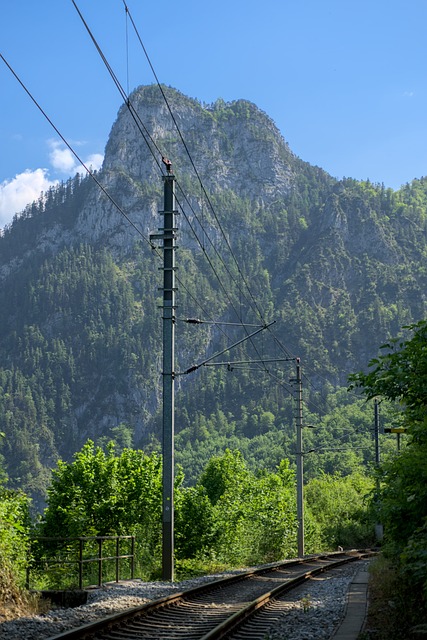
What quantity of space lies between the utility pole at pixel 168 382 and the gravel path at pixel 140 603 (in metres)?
2.02

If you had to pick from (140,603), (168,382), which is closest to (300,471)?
(168,382)

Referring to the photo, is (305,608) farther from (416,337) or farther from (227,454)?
(227,454)

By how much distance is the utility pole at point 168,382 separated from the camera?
21.1 meters

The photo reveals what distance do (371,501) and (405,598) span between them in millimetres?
2838

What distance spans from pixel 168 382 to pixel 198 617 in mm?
9853

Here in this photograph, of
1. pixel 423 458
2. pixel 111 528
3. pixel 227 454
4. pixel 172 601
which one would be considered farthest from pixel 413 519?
pixel 227 454

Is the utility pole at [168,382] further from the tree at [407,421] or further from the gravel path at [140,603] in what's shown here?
the tree at [407,421]

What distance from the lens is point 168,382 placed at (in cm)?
2230

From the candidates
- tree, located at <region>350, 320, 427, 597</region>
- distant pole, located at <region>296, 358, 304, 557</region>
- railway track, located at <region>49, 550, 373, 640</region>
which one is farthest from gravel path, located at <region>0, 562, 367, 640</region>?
distant pole, located at <region>296, 358, 304, 557</region>

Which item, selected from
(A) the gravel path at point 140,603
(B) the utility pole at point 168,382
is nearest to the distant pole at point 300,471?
(B) the utility pole at point 168,382

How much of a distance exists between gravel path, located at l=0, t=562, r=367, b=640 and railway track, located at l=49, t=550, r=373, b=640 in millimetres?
408

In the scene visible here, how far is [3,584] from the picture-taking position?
41.0 feet

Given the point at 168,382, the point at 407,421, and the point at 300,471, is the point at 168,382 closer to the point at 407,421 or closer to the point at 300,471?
the point at 407,421

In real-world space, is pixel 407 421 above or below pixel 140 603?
above
